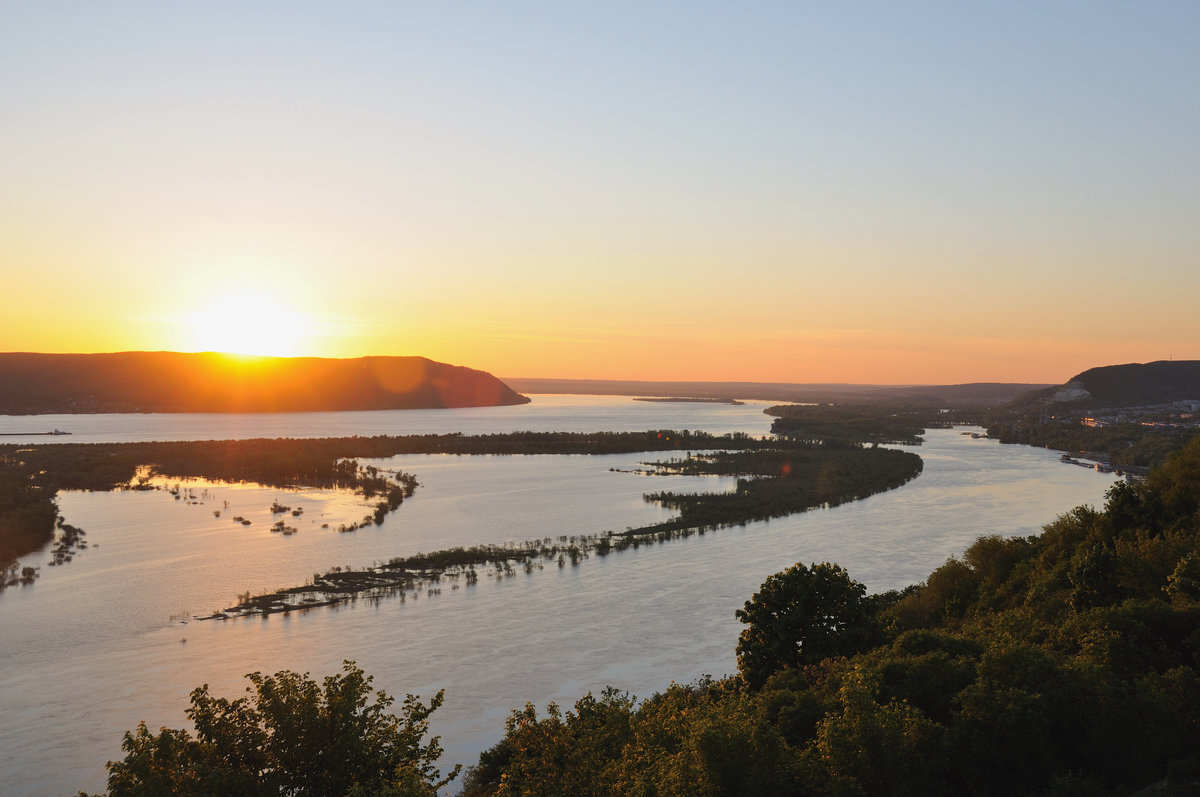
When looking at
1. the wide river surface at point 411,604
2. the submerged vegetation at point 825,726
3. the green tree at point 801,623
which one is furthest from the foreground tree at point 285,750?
the green tree at point 801,623

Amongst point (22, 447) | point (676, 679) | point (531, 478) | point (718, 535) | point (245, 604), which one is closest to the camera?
point (676, 679)

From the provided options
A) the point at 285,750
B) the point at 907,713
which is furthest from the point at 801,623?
the point at 285,750

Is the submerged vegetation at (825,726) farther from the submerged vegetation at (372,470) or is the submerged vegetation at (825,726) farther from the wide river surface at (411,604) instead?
the submerged vegetation at (372,470)

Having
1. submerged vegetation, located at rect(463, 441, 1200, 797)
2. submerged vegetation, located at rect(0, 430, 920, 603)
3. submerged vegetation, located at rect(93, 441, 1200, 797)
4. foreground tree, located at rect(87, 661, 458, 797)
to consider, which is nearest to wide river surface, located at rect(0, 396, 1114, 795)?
submerged vegetation, located at rect(0, 430, 920, 603)

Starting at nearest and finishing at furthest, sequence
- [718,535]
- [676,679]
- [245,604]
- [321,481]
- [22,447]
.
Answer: [676,679]
[245,604]
[718,535]
[321,481]
[22,447]

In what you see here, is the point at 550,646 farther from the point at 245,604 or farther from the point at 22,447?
the point at 22,447

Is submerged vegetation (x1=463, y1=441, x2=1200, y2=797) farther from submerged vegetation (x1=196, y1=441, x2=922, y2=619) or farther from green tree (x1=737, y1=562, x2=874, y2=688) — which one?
submerged vegetation (x1=196, y1=441, x2=922, y2=619)

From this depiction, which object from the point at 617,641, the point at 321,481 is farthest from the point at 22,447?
the point at 617,641
